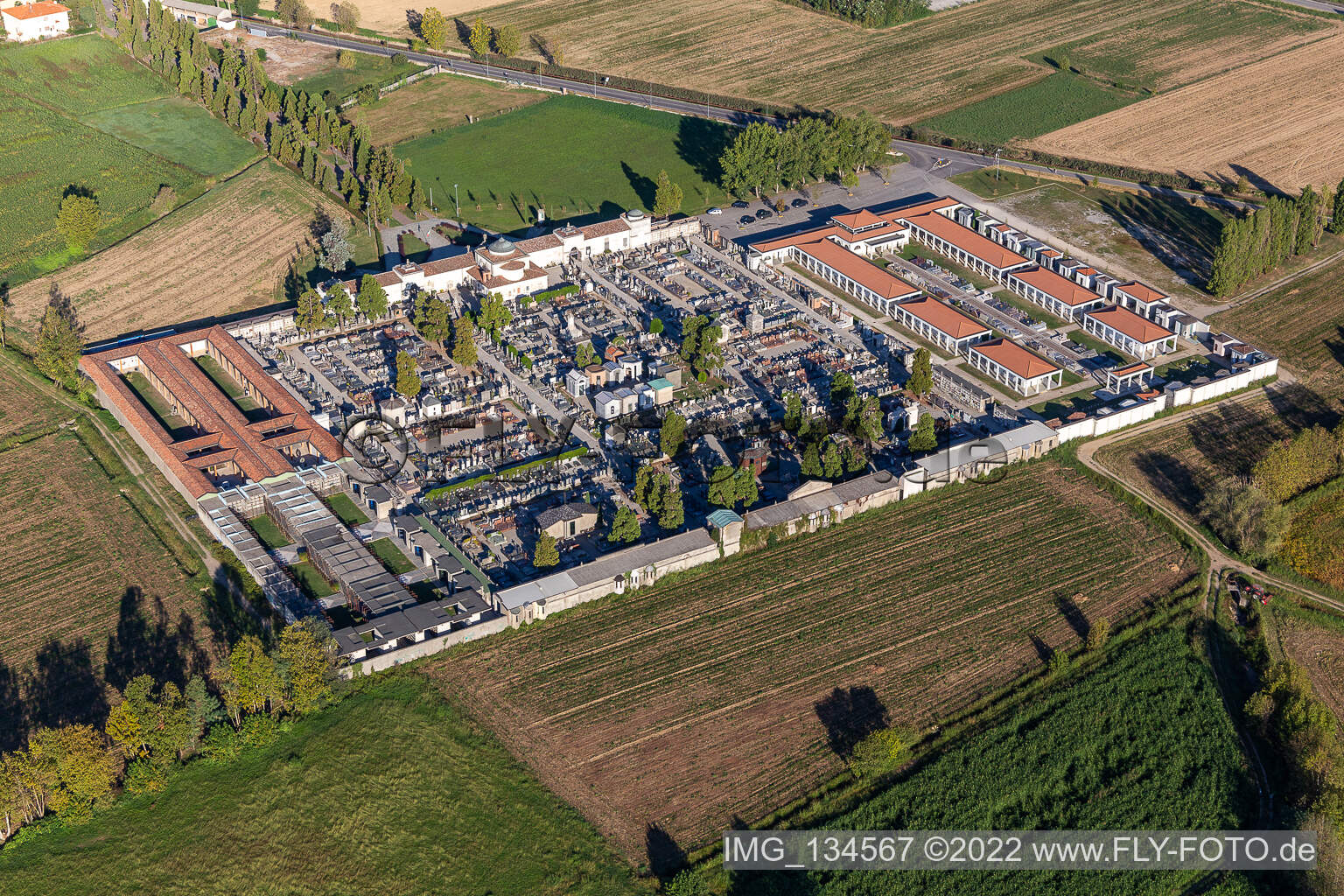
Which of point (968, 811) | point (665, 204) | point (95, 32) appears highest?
point (95, 32)

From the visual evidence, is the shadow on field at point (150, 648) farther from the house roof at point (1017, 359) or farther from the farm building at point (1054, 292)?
the farm building at point (1054, 292)

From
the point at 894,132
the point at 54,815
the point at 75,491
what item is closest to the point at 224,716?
the point at 54,815

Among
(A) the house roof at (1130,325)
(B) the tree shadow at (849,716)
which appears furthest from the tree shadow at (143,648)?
(A) the house roof at (1130,325)

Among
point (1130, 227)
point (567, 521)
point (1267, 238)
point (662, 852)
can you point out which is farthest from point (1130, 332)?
point (662, 852)

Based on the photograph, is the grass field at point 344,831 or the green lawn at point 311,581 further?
the green lawn at point 311,581

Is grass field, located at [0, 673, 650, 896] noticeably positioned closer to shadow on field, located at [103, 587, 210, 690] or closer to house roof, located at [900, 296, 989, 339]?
shadow on field, located at [103, 587, 210, 690]

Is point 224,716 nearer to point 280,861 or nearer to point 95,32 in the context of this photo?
point 280,861
